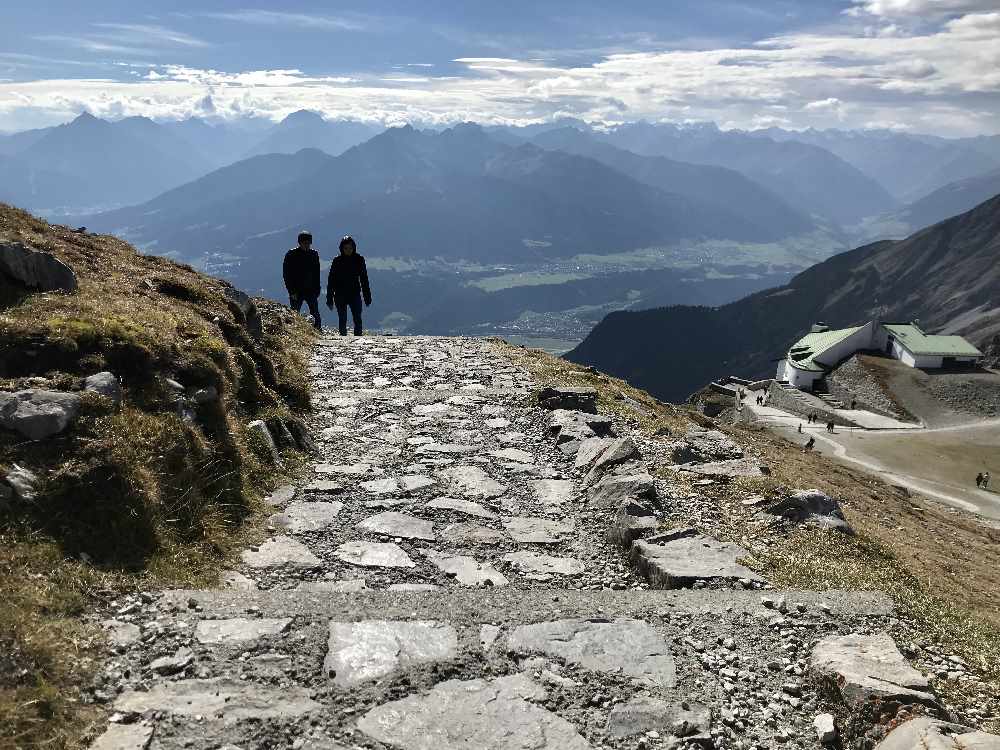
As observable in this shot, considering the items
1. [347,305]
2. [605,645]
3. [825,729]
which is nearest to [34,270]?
[605,645]

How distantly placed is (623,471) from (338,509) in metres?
4.78

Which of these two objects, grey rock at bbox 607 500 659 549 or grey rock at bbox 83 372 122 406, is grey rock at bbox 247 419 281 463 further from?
grey rock at bbox 607 500 659 549

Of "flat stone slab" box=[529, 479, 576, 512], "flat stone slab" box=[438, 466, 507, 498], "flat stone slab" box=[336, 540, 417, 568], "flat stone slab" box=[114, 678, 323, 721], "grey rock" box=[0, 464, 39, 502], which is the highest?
"grey rock" box=[0, 464, 39, 502]

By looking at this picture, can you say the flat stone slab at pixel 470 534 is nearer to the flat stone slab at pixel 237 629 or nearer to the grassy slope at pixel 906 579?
the grassy slope at pixel 906 579

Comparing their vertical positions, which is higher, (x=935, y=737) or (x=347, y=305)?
(x=935, y=737)

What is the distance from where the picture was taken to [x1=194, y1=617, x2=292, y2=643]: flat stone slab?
5991mm

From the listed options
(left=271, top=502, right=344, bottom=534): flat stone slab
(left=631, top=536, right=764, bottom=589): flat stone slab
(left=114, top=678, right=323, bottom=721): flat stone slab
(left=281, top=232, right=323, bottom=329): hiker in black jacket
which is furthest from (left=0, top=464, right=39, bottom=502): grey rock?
(left=281, top=232, right=323, bottom=329): hiker in black jacket

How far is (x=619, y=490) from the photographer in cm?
1055

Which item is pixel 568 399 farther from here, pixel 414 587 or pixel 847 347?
pixel 847 347

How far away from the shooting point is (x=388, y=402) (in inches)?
662

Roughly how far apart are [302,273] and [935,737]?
23915 mm

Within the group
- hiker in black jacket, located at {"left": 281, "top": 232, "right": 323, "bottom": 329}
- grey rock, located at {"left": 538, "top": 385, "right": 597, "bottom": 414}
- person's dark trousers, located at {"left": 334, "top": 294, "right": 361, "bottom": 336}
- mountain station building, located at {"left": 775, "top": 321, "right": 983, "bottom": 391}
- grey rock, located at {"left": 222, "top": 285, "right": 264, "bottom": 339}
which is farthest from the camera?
mountain station building, located at {"left": 775, "top": 321, "right": 983, "bottom": 391}

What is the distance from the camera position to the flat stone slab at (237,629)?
5.99 meters

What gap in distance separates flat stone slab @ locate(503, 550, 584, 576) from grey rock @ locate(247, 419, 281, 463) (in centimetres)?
468
